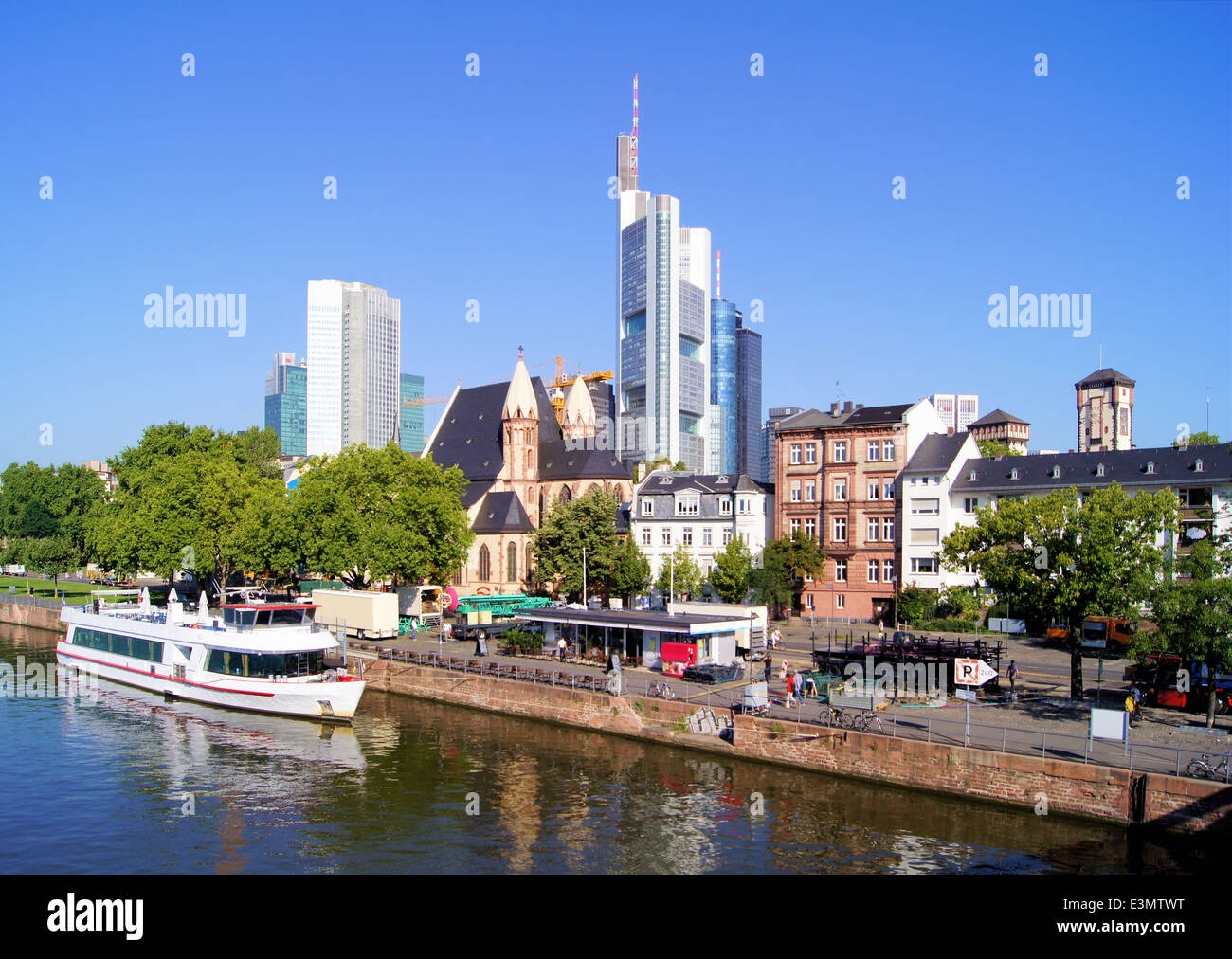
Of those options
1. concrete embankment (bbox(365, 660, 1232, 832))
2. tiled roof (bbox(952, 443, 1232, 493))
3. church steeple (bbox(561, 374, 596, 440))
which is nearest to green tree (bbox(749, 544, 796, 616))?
tiled roof (bbox(952, 443, 1232, 493))

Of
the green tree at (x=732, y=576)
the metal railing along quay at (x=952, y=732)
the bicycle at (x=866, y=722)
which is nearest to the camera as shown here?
the metal railing along quay at (x=952, y=732)

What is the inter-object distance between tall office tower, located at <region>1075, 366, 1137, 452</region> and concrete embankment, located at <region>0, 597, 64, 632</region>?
476 ft

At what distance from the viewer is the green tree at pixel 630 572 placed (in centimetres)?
6900

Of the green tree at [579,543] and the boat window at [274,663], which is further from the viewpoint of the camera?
the green tree at [579,543]

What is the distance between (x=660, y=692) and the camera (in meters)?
39.5

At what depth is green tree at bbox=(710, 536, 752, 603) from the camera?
216 ft

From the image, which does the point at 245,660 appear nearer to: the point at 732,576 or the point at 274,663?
the point at 274,663

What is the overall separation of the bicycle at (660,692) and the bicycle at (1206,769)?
18.8 m

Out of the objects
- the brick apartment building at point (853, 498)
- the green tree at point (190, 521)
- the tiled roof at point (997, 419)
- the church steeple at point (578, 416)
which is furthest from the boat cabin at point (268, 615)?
the tiled roof at point (997, 419)

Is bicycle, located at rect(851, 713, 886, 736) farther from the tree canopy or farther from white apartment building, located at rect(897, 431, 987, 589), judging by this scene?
white apartment building, located at rect(897, 431, 987, 589)

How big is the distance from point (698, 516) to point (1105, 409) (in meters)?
119

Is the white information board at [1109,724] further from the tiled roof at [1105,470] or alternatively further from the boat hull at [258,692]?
the tiled roof at [1105,470]

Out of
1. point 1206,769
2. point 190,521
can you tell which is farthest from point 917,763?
point 190,521

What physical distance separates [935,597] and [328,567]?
136ft
